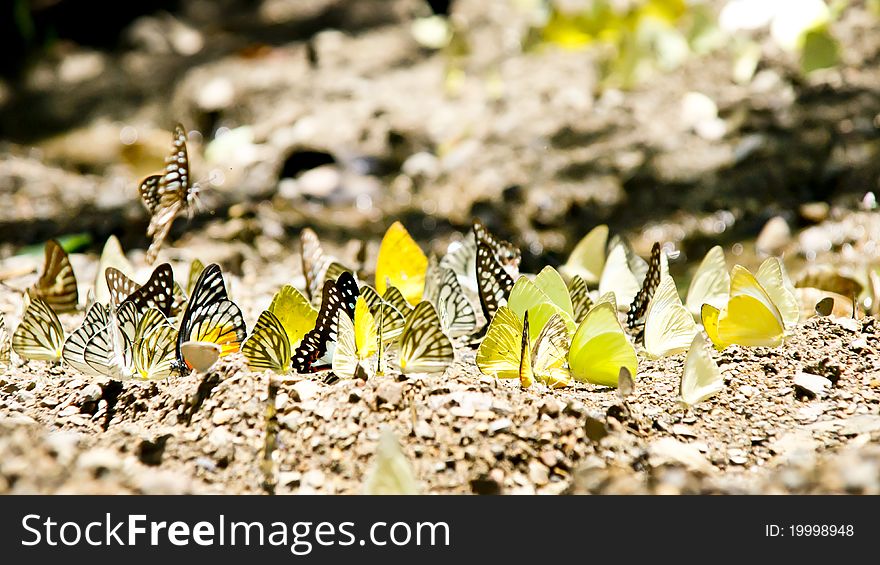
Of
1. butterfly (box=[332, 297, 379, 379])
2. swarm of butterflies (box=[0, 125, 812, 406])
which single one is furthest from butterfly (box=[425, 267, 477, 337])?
butterfly (box=[332, 297, 379, 379])

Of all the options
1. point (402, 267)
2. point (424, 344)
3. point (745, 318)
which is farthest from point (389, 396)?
point (745, 318)

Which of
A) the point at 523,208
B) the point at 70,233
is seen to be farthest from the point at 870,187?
the point at 70,233

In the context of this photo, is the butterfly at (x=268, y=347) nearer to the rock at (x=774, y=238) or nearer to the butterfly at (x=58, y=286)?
the butterfly at (x=58, y=286)

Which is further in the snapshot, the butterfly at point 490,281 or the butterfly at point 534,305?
the butterfly at point 490,281

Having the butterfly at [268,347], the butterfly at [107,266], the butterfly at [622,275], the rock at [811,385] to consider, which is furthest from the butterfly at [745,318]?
the butterfly at [107,266]

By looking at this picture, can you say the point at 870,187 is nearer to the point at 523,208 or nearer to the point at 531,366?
the point at 523,208

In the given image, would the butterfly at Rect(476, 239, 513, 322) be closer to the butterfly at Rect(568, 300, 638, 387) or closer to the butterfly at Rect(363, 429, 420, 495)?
the butterfly at Rect(568, 300, 638, 387)

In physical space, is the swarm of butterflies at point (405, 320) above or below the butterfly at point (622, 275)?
below
